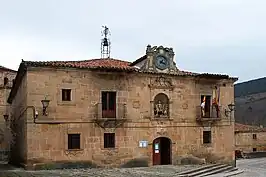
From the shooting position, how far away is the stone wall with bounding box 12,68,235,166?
21.5 meters

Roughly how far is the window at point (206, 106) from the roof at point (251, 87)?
121 ft

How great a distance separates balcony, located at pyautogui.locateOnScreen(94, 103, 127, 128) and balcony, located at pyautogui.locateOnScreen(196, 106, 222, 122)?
480 cm

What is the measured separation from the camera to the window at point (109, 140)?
23109 millimetres

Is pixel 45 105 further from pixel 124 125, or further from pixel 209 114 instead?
pixel 209 114

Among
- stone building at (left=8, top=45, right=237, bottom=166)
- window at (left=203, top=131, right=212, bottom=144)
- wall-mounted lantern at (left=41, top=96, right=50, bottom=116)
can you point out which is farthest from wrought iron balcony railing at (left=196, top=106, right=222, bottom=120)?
wall-mounted lantern at (left=41, top=96, right=50, bottom=116)

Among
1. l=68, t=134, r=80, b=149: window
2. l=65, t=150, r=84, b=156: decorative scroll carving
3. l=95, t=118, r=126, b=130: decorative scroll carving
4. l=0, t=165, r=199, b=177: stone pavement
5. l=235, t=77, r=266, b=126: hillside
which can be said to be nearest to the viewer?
l=0, t=165, r=199, b=177: stone pavement

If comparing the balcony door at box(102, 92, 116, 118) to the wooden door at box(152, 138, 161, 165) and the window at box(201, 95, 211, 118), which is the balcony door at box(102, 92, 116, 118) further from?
the window at box(201, 95, 211, 118)

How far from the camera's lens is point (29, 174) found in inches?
765

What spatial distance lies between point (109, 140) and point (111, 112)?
1515 millimetres

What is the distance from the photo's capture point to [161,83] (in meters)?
24.7

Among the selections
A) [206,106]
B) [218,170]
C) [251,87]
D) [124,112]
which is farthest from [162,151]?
[251,87]

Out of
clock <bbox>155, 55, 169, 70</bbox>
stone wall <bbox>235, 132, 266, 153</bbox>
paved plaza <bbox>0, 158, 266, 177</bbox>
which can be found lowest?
paved plaza <bbox>0, 158, 266, 177</bbox>

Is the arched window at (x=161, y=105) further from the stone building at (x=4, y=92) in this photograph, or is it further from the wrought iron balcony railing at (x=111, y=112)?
the stone building at (x=4, y=92)

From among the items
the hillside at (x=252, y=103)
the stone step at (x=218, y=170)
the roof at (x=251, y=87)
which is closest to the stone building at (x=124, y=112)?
the stone step at (x=218, y=170)
